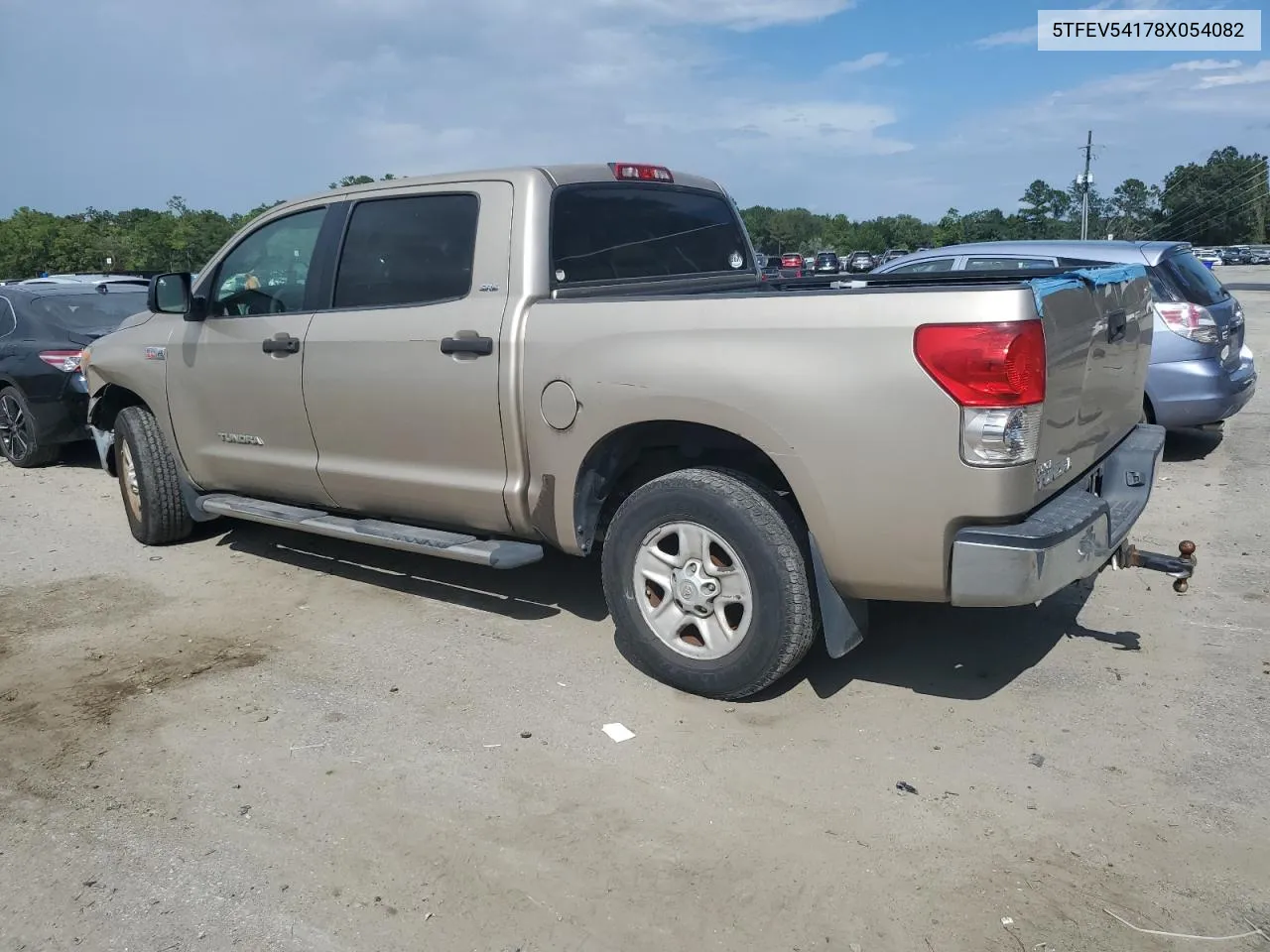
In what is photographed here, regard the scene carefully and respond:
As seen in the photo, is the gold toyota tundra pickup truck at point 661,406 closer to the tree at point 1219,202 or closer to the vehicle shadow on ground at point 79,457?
the vehicle shadow on ground at point 79,457

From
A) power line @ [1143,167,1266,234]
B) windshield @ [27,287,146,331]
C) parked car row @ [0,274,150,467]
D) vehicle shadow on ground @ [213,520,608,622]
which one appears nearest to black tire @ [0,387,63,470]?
parked car row @ [0,274,150,467]

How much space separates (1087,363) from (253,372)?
391cm

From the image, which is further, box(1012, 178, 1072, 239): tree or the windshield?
box(1012, 178, 1072, 239): tree

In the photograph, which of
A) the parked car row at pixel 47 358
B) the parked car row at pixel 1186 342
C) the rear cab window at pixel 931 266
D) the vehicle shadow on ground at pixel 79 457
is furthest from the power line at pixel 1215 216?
the parked car row at pixel 47 358

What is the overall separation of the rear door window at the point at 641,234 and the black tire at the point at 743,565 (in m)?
1.13

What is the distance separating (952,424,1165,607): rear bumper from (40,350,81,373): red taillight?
7.95 m

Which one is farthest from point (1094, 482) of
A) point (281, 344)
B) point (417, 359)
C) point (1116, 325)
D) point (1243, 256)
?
point (1243, 256)

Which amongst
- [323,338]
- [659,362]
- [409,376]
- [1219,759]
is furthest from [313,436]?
[1219,759]

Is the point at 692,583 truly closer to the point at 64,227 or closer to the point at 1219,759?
the point at 1219,759

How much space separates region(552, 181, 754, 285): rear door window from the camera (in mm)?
4555

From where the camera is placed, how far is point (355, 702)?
165 inches

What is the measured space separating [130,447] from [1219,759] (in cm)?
572

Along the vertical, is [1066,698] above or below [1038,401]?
below

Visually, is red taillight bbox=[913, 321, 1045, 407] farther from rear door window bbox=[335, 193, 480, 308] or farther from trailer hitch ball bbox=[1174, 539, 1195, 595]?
rear door window bbox=[335, 193, 480, 308]
